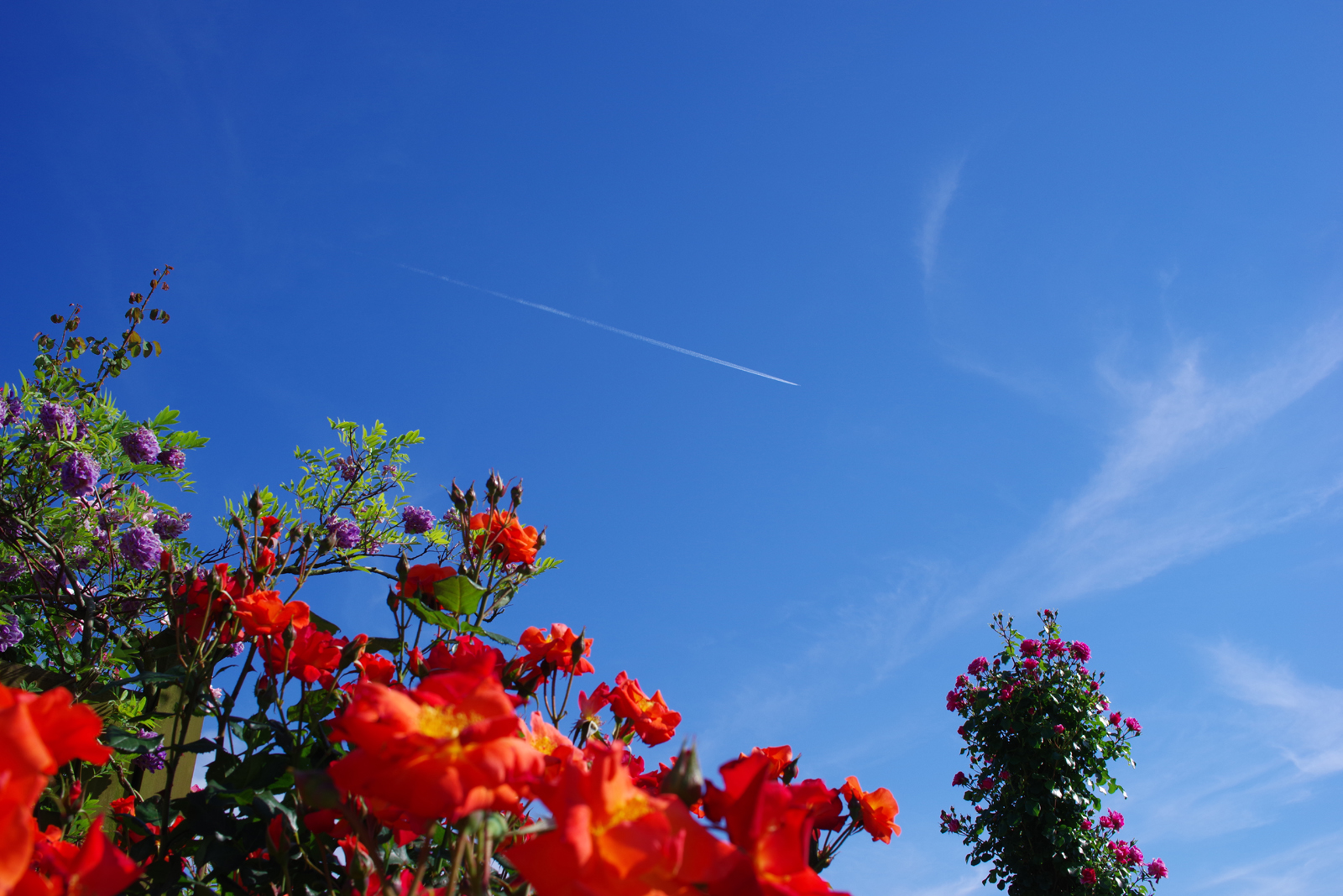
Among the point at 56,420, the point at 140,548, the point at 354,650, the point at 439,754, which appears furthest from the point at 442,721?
the point at 56,420

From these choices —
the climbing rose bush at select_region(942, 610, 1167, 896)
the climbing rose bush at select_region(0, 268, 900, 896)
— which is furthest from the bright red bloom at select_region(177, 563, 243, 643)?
the climbing rose bush at select_region(942, 610, 1167, 896)

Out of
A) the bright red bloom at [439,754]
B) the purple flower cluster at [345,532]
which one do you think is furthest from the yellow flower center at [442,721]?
the purple flower cluster at [345,532]

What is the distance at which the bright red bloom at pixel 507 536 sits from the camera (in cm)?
183

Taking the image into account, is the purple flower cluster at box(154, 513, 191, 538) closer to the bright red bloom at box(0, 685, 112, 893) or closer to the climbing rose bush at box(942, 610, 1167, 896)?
the bright red bloom at box(0, 685, 112, 893)

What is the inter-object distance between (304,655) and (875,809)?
1.09 m

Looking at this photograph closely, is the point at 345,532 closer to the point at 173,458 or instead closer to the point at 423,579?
the point at 173,458

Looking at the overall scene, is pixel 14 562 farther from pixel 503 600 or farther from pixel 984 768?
pixel 984 768

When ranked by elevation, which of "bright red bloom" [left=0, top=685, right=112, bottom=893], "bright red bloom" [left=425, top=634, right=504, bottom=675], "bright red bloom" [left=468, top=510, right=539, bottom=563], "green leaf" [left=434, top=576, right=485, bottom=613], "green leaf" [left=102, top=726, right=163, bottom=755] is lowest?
"bright red bloom" [left=0, top=685, right=112, bottom=893]

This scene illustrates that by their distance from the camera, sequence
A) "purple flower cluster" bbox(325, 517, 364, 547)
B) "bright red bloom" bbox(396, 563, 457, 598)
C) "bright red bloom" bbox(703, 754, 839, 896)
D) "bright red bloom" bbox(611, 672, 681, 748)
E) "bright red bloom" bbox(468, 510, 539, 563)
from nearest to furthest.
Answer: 1. "bright red bloom" bbox(703, 754, 839, 896)
2. "bright red bloom" bbox(611, 672, 681, 748)
3. "bright red bloom" bbox(396, 563, 457, 598)
4. "bright red bloom" bbox(468, 510, 539, 563)
5. "purple flower cluster" bbox(325, 517, 364, 547)

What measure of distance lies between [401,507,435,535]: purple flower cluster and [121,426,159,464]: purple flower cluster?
1040 mm

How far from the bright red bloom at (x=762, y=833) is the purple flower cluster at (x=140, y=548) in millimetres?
2823

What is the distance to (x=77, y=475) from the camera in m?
2.93

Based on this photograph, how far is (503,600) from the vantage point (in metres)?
1.75

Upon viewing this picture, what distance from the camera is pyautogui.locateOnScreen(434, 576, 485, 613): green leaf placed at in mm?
1605
